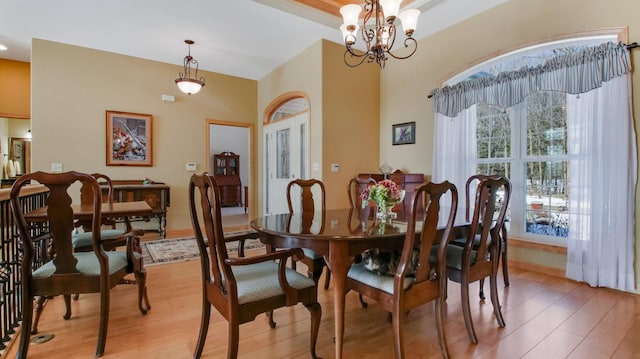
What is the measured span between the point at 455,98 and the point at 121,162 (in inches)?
198

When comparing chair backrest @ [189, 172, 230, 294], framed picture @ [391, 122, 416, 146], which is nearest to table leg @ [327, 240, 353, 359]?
chair backrest @ [189, 172, 230, 294]

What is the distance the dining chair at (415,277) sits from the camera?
63.1 inches

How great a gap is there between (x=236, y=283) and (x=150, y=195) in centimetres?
395

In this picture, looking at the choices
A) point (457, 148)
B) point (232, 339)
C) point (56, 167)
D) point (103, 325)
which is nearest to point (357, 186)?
point (457, 148)

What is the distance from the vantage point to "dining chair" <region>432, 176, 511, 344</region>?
1.93 meters

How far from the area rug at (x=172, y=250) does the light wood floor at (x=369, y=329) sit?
3.25 ft

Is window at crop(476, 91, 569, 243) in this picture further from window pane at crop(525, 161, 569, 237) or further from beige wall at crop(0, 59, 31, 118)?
beige wall at crop(0, 59, 31, 118)

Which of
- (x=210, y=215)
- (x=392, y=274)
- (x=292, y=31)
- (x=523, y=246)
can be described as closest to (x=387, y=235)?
(x=392, y=274)

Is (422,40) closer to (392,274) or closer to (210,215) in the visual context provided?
(392,274)

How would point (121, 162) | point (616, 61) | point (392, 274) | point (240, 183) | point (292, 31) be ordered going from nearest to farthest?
point (392, 274), point (616, 61), point (292, 31), point (121, 162), point (240, 183)

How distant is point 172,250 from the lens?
4207mm

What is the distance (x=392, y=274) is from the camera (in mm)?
1812

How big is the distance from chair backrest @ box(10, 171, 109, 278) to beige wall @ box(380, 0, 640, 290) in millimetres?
3756

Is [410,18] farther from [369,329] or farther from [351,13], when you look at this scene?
[369,329]
